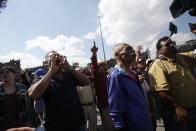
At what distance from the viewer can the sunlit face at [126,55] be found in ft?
12.0

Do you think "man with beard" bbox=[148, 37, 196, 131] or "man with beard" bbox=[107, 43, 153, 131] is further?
"man with beard" bbox=[148, 37, 196, 131]

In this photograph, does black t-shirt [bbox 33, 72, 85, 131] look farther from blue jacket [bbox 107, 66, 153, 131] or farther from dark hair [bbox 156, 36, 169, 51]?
dark hair [bbox 156, 36, 169, 51]

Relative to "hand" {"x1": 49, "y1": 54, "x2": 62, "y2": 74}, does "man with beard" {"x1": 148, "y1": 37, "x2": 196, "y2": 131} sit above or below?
below

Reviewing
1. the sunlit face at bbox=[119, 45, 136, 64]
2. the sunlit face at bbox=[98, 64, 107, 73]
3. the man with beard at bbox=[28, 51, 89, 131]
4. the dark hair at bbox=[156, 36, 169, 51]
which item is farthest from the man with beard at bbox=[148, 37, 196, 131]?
the sunlit face at bbox=[98, 64, 107, 73]

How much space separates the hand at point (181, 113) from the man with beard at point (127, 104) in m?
0.61

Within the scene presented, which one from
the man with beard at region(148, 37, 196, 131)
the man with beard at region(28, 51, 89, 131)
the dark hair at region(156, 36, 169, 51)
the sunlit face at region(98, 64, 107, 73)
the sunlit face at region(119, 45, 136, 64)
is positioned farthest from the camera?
the sunlit face at region(98, 64, 107, 73)

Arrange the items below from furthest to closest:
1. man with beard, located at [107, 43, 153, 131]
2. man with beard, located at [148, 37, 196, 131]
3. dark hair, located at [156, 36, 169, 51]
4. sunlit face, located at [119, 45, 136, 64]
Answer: dark hair, located at [156, 36, 169, 51]
man with beard, located at [148, 37, 196, 131]
sunlit face, located at [119, 45, 136, 64]
man with beard, located at [107, 43, 153, 131]

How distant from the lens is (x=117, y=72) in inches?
137

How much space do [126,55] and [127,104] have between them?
69cm

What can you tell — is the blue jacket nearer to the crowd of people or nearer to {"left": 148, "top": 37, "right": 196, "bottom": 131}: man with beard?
the crowd of people

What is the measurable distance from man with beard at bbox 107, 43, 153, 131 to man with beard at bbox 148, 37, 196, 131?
63cm

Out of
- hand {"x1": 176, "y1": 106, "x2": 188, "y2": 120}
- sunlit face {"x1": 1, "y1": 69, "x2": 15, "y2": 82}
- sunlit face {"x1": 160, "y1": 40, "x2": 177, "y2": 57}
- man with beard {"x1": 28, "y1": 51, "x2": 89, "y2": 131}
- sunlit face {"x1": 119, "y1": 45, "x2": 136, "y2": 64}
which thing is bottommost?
hand {"x1": 176, "y1": 106, "x2": 188, "y2": 120}

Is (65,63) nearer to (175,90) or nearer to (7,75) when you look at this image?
(7,75)

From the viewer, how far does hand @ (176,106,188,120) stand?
3.77 metres
